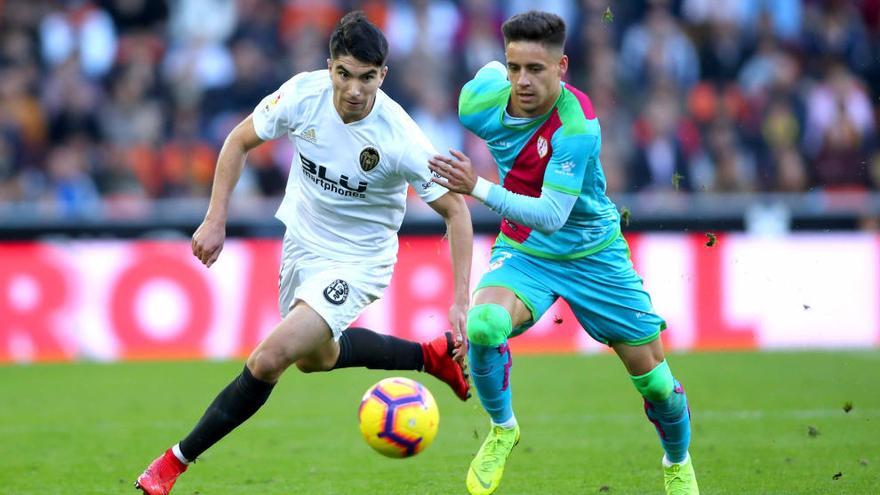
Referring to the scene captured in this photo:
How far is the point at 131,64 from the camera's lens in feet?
52.9

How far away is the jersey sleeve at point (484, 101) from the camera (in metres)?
6.36

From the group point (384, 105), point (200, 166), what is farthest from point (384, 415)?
point (200, 166)

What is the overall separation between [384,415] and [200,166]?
931 centimetres

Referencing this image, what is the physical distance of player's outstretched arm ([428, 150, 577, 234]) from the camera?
5738 millimetres

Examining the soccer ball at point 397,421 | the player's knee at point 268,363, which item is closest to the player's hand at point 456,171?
the player's knee at point 268,363

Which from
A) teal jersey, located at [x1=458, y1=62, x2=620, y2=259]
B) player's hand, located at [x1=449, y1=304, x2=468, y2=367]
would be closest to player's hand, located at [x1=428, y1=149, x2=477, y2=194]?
teal jersey, located at [x1=458, y1=62, x2=620, y2=259]

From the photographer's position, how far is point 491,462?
21.1 ft

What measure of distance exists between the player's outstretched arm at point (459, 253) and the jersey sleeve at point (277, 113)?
0.87 m

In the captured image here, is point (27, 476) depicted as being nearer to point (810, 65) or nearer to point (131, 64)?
point (131, 64)

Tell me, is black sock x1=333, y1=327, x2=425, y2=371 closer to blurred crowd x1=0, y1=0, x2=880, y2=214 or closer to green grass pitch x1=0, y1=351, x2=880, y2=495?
green grass pitch x1=0, y1=351, x2=880, y2=495

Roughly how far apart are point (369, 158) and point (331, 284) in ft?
2.17

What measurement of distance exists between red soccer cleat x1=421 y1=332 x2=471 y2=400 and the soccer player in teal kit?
4.08 ft

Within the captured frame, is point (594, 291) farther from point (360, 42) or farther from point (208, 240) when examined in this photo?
point (208, 240)

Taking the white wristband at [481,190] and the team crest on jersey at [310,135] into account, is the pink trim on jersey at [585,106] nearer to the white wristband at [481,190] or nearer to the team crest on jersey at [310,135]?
the white wristband at [481,190]
